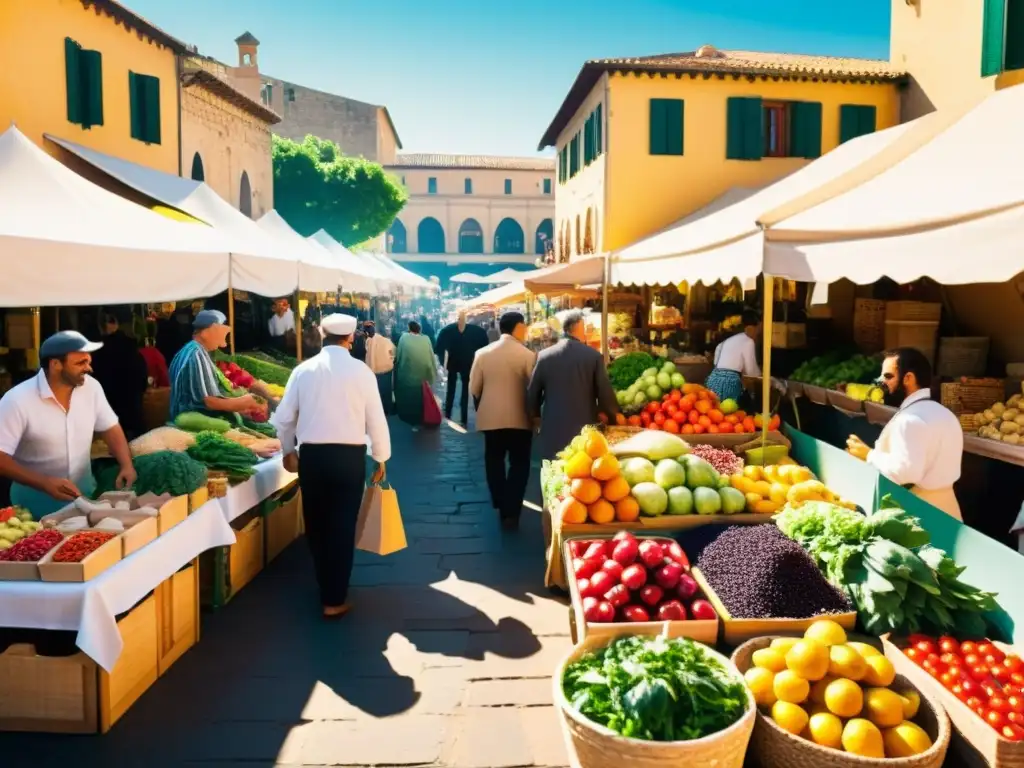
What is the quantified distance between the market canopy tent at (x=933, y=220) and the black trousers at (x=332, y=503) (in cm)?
277

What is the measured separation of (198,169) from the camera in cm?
1730

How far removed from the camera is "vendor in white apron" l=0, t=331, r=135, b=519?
438 cm

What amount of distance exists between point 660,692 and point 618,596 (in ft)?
3.69

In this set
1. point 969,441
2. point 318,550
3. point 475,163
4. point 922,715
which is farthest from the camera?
point 475,163

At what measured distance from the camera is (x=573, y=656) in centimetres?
338

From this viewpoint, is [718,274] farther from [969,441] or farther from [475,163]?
[475,163]

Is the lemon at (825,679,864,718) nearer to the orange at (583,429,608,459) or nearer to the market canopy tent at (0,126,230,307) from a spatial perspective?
the orange at (583,429,608,459)

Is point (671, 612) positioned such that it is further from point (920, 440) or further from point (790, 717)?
point (920, 440)

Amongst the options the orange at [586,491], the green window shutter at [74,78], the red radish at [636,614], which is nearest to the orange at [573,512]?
the orange at [586,491]

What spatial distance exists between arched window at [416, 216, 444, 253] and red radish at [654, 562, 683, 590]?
5354 cm

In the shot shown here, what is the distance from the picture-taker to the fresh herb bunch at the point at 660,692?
2812 mm

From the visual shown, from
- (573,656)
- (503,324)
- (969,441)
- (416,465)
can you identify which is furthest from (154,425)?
(969,441)

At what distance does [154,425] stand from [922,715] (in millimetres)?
7551

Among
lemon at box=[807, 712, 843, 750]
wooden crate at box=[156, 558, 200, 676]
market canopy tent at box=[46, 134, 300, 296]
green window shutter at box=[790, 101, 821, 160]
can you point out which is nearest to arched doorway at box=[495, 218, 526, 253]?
green window shutter at box=[790, 101, 821, 160]
